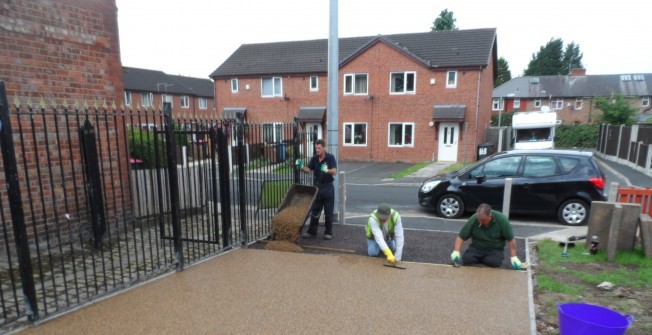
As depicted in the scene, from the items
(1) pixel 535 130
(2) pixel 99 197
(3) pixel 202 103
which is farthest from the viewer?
(3) pixel 202 103

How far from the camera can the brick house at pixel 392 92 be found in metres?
21.2

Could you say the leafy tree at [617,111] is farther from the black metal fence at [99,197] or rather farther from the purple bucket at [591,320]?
the purple bucket at [591,320]

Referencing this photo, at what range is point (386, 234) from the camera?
580 cm

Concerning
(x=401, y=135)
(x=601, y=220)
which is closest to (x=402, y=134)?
(x=401, y=135)

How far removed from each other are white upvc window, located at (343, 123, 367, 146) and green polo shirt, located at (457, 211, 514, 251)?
18.4 metres

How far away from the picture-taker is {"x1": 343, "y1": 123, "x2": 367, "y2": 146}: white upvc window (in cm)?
2364

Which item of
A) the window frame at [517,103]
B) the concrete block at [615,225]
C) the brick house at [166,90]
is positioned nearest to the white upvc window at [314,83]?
the brick house at [166,90]

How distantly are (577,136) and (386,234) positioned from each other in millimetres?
31711

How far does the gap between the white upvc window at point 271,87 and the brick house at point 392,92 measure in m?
0.07

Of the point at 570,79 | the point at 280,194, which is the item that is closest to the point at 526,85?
the point at 570,79

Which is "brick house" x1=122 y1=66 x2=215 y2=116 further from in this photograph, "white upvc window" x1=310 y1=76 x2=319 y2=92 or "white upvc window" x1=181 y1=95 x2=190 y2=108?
"white upvc window" x1=310 y1=76 x2=319 y2=92

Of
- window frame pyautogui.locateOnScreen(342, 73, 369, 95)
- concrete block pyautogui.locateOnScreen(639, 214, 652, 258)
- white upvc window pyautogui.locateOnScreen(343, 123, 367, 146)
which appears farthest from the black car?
window frame pyautogui.locateOnScreen(342, 73, 369, 95)

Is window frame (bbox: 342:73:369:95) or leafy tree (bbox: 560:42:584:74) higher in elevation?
leafy tree (bbox: 560:42:584:74)

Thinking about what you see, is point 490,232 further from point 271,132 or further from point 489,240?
point 271,132
